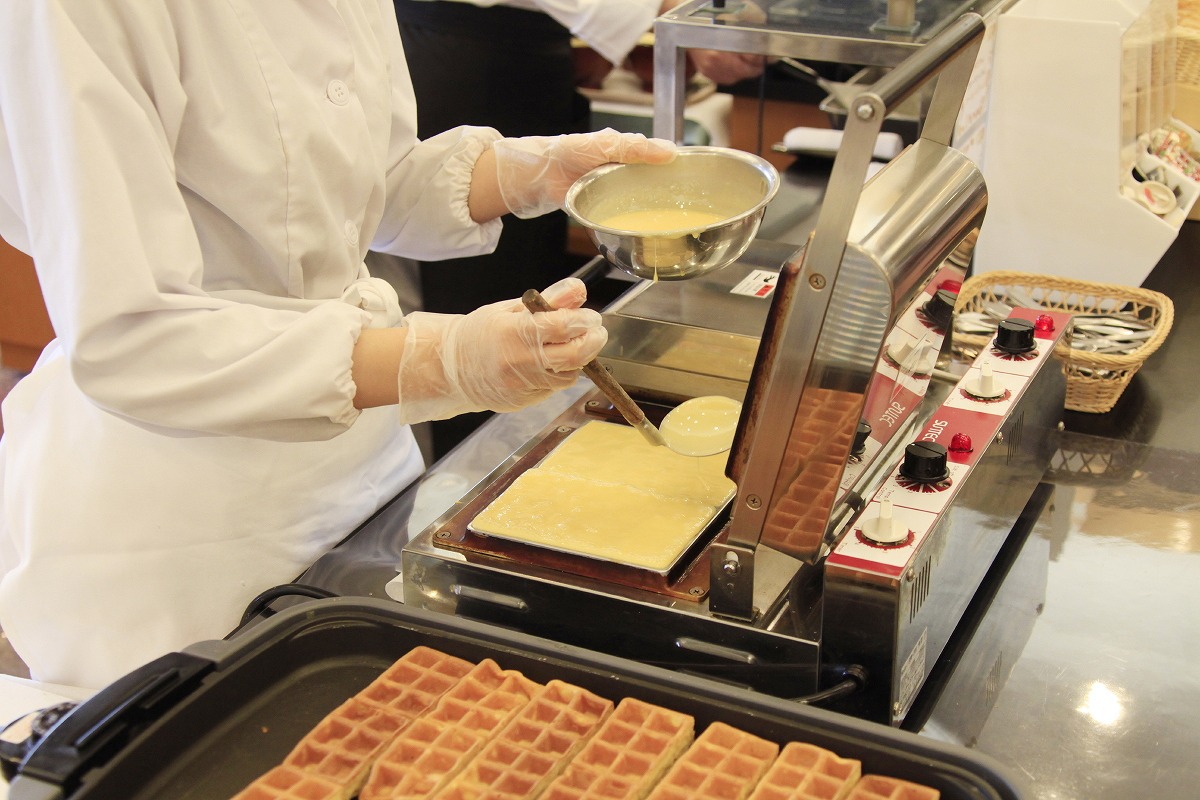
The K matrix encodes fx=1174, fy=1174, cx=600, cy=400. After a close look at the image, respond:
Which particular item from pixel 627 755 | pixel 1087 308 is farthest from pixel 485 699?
pixel 1087 308

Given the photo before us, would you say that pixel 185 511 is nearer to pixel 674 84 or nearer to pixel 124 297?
pixel 124 297

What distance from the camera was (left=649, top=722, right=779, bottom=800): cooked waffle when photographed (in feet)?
3.39

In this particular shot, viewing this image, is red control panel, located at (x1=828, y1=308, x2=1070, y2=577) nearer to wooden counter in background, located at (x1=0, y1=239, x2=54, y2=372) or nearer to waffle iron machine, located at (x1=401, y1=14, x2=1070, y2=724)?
waffle iron machine, located at (x1=401, y1=14, x2=1070, y2=724)

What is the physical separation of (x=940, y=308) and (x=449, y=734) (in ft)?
2.44

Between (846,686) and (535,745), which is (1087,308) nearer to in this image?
(846,686)

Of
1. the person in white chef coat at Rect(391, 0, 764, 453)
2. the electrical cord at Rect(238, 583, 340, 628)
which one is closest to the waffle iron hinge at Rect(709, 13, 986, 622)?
the electrical cord at Rect(238, 583, 340, 628)

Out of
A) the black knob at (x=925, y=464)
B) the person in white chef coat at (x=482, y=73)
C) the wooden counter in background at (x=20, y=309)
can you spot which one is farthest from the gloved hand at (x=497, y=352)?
the wooden counter in background at (x=20, y=309)

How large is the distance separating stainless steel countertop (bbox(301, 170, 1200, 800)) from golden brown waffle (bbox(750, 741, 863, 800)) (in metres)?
0.24

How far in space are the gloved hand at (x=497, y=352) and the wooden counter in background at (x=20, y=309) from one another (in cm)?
318

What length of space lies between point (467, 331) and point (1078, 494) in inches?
36.8

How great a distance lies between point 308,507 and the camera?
1.59 m

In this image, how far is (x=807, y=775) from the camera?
102cm

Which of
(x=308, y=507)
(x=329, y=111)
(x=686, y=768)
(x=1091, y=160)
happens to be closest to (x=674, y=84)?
(x=1091, y=160)

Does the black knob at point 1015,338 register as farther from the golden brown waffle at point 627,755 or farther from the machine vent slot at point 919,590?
the golden brown waffle at point 627,755
